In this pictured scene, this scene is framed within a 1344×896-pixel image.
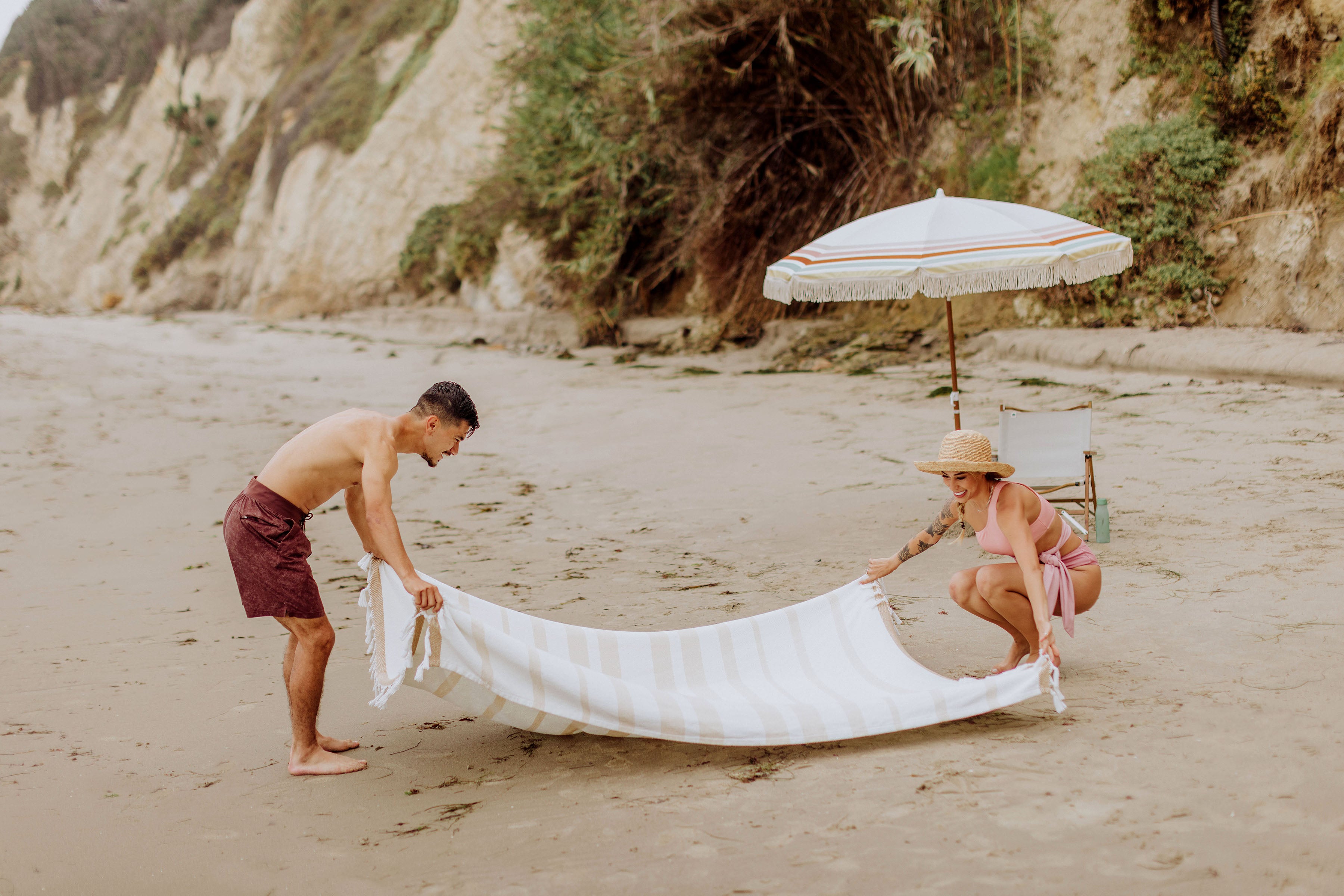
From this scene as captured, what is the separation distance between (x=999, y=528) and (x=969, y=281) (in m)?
1.91

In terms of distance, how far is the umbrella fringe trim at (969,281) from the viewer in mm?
4918

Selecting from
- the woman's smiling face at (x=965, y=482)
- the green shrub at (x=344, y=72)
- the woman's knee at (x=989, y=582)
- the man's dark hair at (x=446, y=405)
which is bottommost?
the woman's knee at (x=989, y=582)

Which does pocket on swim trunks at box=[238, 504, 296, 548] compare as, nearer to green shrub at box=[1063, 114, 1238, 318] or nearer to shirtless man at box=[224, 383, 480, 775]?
shirtless man at box=[224, 383, 480, 775]

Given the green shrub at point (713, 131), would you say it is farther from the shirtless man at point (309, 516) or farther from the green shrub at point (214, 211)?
the green shrub at point (214, 211)

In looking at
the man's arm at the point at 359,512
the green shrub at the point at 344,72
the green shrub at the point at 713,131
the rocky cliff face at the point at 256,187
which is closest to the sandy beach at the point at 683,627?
the man's arm at the point at 359,512

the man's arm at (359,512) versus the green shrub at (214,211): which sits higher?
the green shrub at (214,211)

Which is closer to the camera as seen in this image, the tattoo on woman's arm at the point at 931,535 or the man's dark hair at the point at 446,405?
the man's dark hair at the point at 446,405

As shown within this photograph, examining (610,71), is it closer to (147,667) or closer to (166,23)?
(147,667)

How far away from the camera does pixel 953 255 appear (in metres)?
4.91

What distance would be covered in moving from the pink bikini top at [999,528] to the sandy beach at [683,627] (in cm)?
50

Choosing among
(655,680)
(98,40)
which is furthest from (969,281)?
(98,40)

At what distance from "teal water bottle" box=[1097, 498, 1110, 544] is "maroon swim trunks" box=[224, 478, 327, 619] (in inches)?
145

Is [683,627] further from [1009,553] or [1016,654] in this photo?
[1009,553]

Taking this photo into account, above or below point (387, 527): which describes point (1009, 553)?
below
